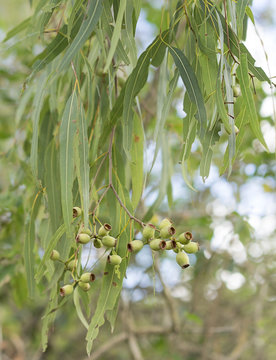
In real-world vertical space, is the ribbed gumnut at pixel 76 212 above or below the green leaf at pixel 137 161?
below

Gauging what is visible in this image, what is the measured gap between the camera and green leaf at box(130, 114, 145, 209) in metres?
1.13

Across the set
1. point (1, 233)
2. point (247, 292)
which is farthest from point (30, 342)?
point (1, 233)

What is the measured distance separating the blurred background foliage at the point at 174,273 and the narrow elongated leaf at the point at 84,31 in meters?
0.78

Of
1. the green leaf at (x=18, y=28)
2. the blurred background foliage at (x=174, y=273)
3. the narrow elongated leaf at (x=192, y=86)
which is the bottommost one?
the blurred background foliage at (x=174, y=273)

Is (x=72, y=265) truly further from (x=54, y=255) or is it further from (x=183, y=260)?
(x=183, y=260)

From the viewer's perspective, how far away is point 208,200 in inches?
130

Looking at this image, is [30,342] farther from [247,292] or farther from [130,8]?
[130,8]

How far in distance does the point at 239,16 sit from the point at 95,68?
409 millimetres

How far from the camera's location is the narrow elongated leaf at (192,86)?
34.1 inches

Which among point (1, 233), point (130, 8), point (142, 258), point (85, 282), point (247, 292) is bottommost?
point (247, 292)

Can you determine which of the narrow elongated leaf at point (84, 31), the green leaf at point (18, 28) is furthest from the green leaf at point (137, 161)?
the green leaf at point (18, 28)

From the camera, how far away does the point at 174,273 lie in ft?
11.1

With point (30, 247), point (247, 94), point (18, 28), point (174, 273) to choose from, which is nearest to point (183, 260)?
point (247, 94)

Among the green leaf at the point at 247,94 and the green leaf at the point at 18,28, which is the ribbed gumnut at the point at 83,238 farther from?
the green leaf at the point at 18,28
